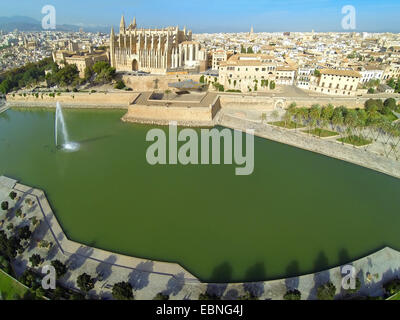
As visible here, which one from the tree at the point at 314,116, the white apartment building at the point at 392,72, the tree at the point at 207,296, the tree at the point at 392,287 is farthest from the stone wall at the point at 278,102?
the tree at the point at 207,296

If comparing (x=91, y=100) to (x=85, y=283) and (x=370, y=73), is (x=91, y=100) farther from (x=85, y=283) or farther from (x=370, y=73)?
(x=370, y=73)

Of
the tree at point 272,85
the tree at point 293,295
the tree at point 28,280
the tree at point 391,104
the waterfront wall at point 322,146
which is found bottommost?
the tree at point 293,295

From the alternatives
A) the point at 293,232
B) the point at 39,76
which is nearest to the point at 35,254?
the point at 293,232

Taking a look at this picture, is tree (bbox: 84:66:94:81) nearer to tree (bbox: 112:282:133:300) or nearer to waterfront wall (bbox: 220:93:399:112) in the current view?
waterfront wall (bbox: 220:93:399:112)

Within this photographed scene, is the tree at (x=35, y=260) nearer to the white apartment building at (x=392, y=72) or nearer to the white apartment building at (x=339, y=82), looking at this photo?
the white apartment building at (x=339, y=82)

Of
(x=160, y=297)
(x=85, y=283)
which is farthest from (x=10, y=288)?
(x=160, y=297)

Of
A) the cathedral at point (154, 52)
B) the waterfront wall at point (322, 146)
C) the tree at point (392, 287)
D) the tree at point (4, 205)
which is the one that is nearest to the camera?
the tree at point (392, 287)
